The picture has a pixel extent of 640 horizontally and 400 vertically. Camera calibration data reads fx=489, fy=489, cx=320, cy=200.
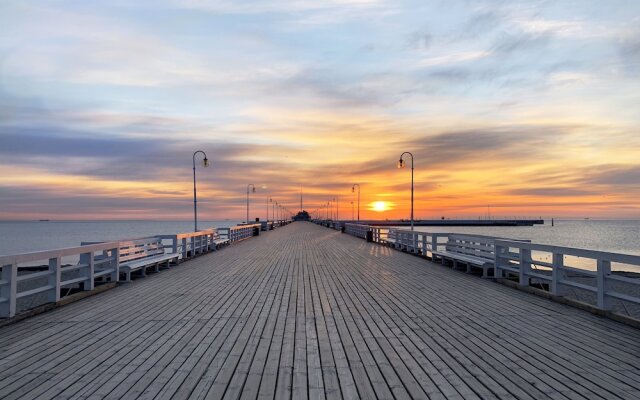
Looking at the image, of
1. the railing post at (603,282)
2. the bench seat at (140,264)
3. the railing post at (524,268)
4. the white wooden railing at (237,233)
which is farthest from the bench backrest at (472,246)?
the white wooden railing at (237,233)

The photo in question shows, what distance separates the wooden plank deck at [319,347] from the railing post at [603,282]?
373 millimetres

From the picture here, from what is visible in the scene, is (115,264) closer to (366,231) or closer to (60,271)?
(60,271)

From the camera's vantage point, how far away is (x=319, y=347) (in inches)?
235

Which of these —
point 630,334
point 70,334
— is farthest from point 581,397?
point 70,334

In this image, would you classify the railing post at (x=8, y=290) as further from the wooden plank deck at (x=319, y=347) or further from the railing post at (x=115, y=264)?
the railing post at (x=115, y=264)

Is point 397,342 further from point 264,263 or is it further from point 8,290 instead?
point 264,263

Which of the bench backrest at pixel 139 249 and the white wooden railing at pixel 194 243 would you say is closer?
the bench backrest at pixel 139 249

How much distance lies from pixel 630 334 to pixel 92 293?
945 centimetres

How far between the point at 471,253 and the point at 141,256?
9.72 m

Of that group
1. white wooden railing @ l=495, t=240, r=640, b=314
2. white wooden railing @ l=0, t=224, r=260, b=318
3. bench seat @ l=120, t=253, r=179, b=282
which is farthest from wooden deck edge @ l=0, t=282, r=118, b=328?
white wooden railing @ l=495, t=240, r=640, b=314

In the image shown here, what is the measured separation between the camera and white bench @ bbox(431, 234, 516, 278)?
12797mm

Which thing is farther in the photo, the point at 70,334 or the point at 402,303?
the point at 402,303

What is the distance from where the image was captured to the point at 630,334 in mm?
6617

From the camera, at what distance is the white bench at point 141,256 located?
39.7 feet
